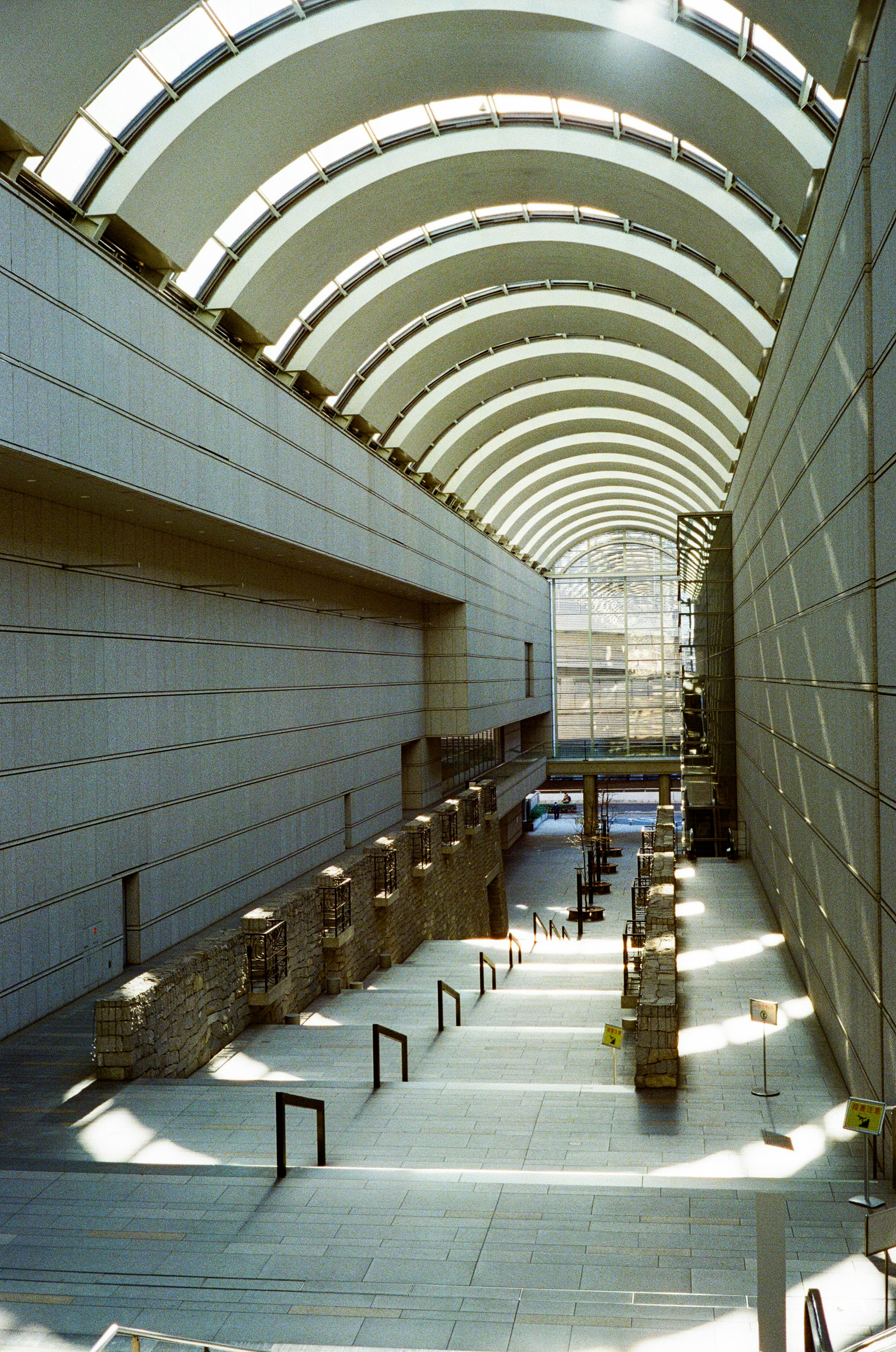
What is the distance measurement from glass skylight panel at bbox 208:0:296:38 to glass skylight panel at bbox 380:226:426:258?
257 inches

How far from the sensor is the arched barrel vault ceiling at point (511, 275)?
→ 61.5ft

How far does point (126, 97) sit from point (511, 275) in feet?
35.4

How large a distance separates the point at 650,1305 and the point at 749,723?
1605 cm

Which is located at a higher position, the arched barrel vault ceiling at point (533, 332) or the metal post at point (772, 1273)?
the arched barrel vault ceiling at point (533, 332)

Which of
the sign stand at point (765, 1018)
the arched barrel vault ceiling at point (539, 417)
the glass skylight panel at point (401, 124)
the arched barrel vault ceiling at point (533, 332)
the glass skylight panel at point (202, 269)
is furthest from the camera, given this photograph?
the arched barrel vault ceiling at point (539, 417)

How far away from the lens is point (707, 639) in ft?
90.1

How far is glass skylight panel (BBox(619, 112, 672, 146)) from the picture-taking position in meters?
15.7

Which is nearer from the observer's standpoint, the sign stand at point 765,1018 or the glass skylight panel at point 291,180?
the sign stand at point 765,1018

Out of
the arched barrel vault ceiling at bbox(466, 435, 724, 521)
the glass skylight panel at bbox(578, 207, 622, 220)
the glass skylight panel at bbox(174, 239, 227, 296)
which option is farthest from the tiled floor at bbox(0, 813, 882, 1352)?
the arched barrel vault ceiling at bbox(466, 435, 724, 521)

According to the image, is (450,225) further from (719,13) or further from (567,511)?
(567,511)

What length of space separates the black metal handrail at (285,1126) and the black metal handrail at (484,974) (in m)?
7.30

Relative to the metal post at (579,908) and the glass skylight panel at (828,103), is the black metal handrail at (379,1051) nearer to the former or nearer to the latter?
the glass skylight panel at (828,103)

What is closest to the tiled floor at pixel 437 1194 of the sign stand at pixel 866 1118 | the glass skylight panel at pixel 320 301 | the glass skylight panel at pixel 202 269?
the sign stand at pixel 866 1118

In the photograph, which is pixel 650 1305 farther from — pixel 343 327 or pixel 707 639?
pixel 707 639
